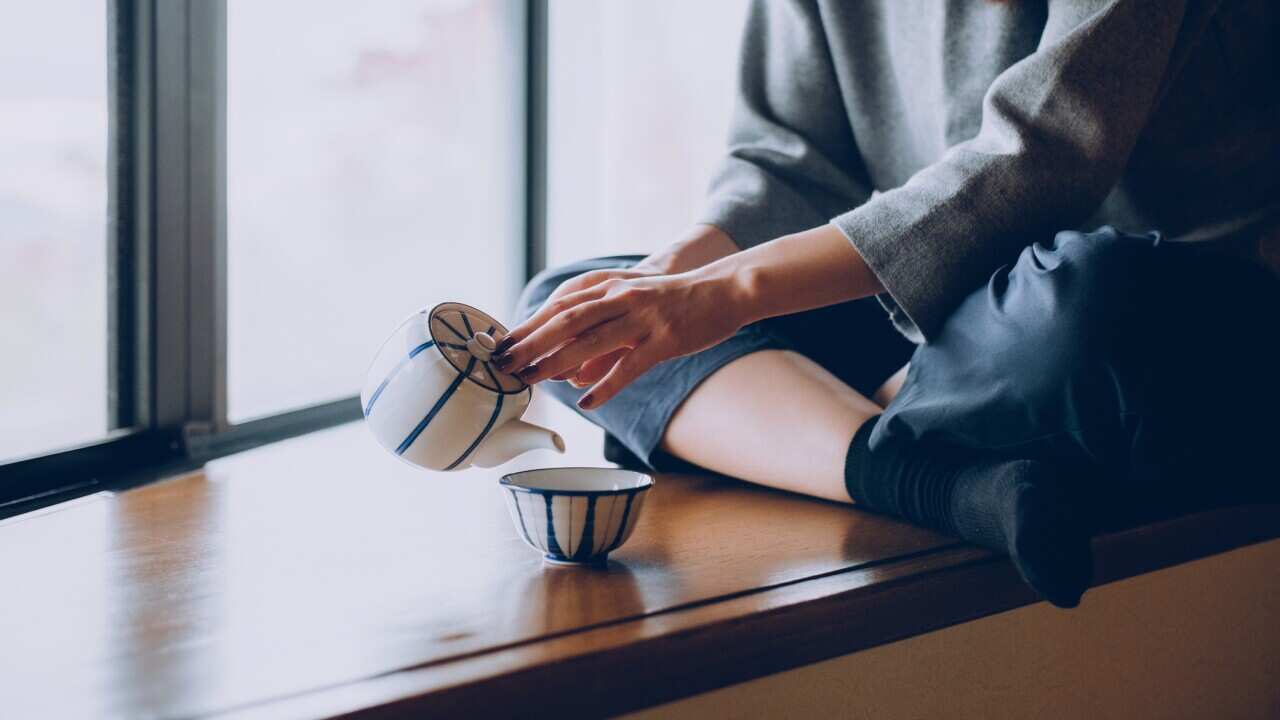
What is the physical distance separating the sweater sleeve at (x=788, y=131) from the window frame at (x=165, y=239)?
2.21ft

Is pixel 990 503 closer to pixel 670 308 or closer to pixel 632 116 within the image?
pixel 670 308

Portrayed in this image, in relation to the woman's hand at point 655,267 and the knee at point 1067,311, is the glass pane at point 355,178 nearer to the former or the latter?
the woman's hand at point 655,267

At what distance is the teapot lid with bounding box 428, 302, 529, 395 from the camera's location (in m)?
0.86

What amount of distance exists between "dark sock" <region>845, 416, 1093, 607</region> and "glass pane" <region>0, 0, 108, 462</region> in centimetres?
94

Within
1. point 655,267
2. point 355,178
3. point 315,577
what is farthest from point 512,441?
point 355,178

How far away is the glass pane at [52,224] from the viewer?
132 centimetres

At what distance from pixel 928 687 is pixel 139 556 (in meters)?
0.67

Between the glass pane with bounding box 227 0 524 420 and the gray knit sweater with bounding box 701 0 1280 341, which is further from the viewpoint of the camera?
the glass pane with bounding box 227 0 524 420

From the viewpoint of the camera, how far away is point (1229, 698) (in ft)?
3.85

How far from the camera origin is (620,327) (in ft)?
2.94

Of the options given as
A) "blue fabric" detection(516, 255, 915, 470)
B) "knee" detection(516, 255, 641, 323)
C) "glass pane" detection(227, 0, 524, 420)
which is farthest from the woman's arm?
"glass pane" detection(227, 0, 524, 420)

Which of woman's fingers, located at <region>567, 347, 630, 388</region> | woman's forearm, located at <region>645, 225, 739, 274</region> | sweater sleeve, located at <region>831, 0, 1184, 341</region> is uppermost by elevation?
sweater sleeve, located at <region>831, 0, 1184, 341</region>

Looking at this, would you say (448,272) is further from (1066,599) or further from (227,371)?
(1066,599)

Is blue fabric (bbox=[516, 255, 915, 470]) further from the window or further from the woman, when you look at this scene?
the window
